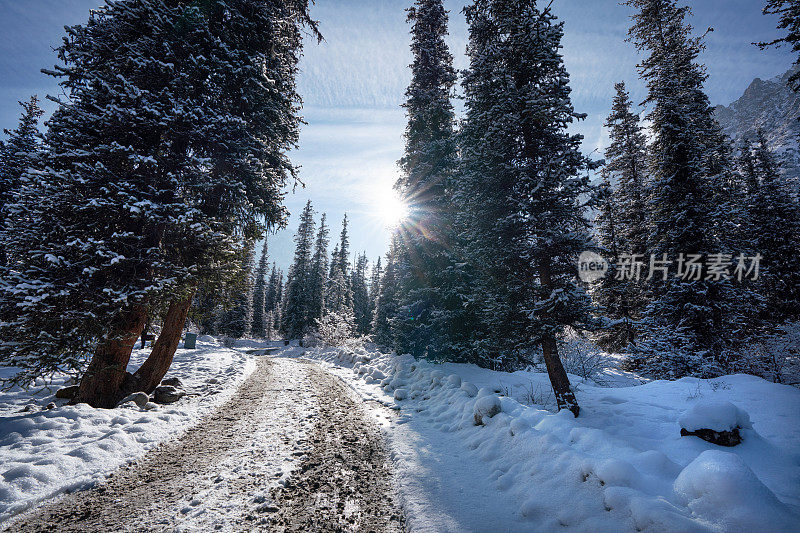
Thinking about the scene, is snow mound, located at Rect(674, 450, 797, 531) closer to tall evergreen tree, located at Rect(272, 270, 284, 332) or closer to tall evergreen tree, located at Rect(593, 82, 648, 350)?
tall evergreen tree, located at Rect(593, 82, 648, 350)

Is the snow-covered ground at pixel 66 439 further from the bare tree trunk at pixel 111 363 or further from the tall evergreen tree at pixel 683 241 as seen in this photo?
the tall evergreen tree at pixel 683 241

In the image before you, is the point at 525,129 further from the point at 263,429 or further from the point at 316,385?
the point at 316,385

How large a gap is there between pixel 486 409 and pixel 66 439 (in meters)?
7.68

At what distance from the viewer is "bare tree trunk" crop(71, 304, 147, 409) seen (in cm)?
675

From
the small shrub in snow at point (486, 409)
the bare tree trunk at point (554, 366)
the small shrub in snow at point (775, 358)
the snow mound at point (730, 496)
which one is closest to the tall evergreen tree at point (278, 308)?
the bare tree trunk at point (554, 366)

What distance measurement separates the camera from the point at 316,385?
37.5ft

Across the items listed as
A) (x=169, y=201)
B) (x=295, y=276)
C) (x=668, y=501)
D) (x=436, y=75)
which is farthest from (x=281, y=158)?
(x=295, y=276)

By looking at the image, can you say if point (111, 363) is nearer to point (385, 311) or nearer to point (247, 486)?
point (247, 486)

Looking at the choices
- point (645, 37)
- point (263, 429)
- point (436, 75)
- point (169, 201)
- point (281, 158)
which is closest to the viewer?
point (263, 429)

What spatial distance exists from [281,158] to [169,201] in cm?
447

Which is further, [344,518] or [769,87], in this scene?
[769,87]

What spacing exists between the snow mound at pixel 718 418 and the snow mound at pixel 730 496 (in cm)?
179

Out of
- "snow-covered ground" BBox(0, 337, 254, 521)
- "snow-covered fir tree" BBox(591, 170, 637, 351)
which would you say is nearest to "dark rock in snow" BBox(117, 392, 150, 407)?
"snow-covered ground" BBox(0, 337, 254, 521)

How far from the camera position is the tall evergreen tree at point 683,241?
40.4 feet
